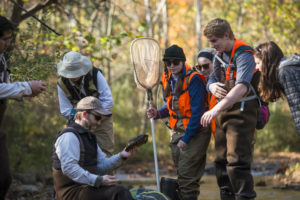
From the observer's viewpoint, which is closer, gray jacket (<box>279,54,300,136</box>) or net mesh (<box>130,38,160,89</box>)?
gray jacket (<box>279,54,300,136</box>)

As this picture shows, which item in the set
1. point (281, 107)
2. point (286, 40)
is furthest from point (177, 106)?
point (286, 40)

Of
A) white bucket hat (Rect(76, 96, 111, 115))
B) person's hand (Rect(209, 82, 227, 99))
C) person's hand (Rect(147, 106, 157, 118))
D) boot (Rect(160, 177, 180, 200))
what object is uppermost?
person's hand (Rect(209, 82, 227, 99))

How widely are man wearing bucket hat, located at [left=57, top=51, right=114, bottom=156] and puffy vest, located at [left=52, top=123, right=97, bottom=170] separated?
38.5 inches

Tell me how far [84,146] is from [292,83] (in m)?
1.97

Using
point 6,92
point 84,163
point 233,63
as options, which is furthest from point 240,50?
point 6,92

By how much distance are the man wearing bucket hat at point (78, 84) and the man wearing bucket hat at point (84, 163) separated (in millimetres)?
933

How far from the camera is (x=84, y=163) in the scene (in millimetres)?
4605

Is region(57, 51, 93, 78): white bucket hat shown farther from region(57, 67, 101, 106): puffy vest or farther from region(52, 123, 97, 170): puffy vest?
region(52, 123, 97, 170): puffy vest

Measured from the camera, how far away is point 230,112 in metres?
5.12

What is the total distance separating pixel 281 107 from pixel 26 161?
723cm

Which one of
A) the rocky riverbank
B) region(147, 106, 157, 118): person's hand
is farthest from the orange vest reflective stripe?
the rocky riverbank

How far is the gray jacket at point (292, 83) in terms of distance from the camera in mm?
4258

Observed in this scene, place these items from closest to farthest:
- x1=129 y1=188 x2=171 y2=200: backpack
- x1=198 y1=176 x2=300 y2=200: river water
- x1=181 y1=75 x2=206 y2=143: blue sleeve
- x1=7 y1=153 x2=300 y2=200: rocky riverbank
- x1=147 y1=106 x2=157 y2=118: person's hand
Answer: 1. x1=129 y1=188 x2=171 y2=200: backpack
2. x1=181 y1=75 x2=206 y2=143: blue sleeve
3. x1=147 y1=106 x2=157 y2=118: person's hand
4. x1=198 y1=176 x2=300 y2=200: river water
5. x1=7 y1=153 x2=300 y2=200: rocky riverbank

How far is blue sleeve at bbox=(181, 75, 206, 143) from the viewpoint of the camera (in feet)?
17.9
